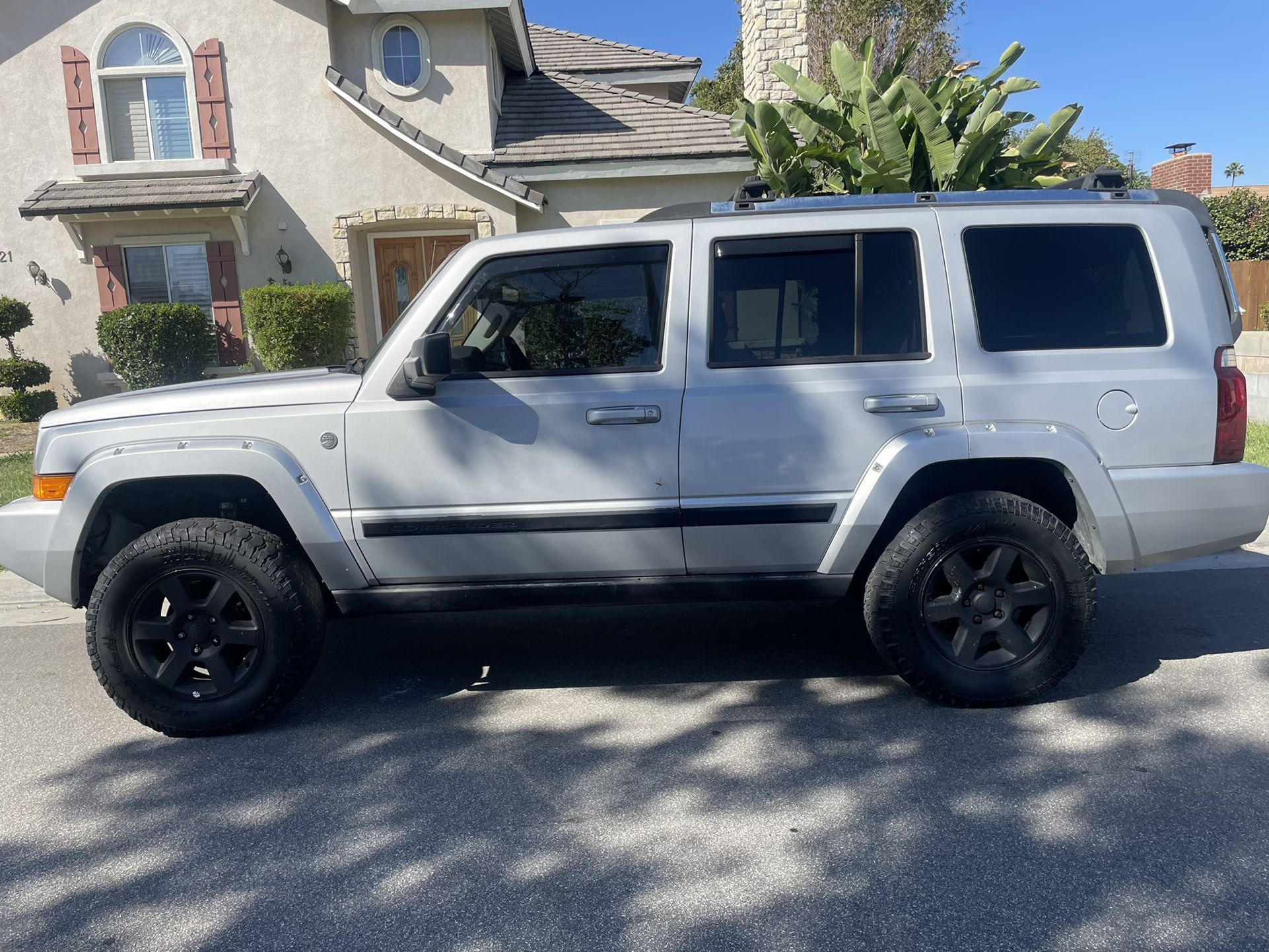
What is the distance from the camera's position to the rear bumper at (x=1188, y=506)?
4.04 metres

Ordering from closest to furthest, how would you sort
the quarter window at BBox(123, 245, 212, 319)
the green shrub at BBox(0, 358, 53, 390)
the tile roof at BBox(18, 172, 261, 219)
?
the tile roof at BBox(18, 172, 261, 219) < the green shrub at BBox(0, 358, 53, 390) < the quarter window at BBox(123, 245, 212, 319)

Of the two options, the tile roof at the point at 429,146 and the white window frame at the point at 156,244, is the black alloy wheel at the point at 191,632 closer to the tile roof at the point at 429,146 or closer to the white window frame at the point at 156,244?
the tile roof at the point at 429,146

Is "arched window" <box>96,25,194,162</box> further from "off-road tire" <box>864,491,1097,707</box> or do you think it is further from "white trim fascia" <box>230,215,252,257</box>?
"off-road tire" <box>864,491,1097,707</box>

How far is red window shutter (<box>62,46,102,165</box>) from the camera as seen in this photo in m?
13.2

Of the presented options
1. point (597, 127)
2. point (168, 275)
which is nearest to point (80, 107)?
point (168, 275)

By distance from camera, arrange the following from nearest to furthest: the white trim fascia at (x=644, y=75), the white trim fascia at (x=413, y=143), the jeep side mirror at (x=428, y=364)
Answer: the jeep side mirror at (x=428, y=364), the white trim fascia at (x=413, y=143), the white trim fascia at (x=644, y=75)

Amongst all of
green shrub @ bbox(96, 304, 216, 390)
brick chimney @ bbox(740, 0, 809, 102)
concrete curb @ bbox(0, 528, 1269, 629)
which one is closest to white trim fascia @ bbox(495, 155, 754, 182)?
brick chimney @ bbox(740, 0, 809, 102)

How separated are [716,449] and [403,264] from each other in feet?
37.3

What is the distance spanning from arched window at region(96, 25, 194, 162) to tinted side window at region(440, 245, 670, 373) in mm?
11483

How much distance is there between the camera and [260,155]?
13438 millimetres

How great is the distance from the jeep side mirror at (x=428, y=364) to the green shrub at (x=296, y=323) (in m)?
9.00

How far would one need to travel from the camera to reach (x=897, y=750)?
373 cm

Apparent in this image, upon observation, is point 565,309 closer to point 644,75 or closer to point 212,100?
point 212,100

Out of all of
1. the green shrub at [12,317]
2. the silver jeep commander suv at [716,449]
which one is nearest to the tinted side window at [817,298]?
the silver jeep commander suv at [716,449]
